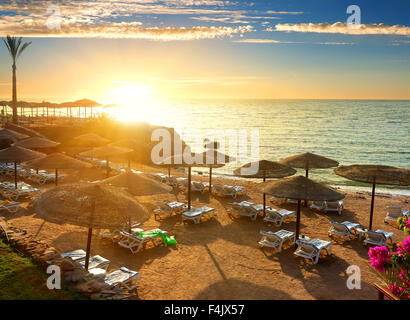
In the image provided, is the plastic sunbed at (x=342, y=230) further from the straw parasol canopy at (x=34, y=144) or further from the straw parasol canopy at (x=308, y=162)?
the straw parasol canopy at (x=34, y=144)

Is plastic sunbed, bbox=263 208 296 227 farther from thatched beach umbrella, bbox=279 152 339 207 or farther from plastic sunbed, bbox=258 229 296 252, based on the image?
thatched beach umbrella, bbox=279 152 339 207

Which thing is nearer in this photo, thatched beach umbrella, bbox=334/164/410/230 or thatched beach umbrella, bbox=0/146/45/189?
thatched beach umbrella, bbox=334/164/410/230

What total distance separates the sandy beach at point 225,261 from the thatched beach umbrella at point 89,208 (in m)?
1.94

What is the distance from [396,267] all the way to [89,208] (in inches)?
214

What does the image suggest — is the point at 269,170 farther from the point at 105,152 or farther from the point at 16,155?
the point at 16,155

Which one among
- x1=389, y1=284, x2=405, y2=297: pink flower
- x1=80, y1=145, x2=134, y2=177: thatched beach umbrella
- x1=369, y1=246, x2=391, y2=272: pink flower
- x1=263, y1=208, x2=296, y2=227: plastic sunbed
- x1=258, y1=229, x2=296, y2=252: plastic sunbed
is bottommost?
x1=263, y1=208, x2=296, y2=227: plastic sunbed

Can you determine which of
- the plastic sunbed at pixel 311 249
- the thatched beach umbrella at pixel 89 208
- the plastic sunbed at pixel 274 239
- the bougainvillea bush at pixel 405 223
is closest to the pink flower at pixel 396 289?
the bougainvillea bush at pixel 405 223

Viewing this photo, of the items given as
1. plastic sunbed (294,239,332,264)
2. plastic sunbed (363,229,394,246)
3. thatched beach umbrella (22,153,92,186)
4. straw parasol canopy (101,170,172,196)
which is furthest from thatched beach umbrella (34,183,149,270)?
plastic sunbed (363,229,394,246)

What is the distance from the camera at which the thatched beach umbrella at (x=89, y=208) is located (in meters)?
5.70

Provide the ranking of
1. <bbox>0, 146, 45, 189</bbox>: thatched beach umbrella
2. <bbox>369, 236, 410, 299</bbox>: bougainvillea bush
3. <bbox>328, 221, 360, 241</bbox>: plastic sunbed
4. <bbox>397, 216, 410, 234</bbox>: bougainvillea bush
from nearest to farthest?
1. <bbox>369, 236, 410, 299</bbox>: bougainvillea bush
2. <bbox>397, 216, 410, 234</bbox>: bougainvillea bush
3. <bbox>328, 221, 360, 241</bbox>: plastic sunbed
4. <bbox>0, 146, 45, 189</bbox>: thatched beach umbrella

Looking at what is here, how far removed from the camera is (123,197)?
6.47 m

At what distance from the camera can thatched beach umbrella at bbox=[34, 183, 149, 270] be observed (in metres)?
5.70

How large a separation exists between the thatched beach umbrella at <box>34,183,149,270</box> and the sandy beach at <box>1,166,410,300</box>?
1.94m
